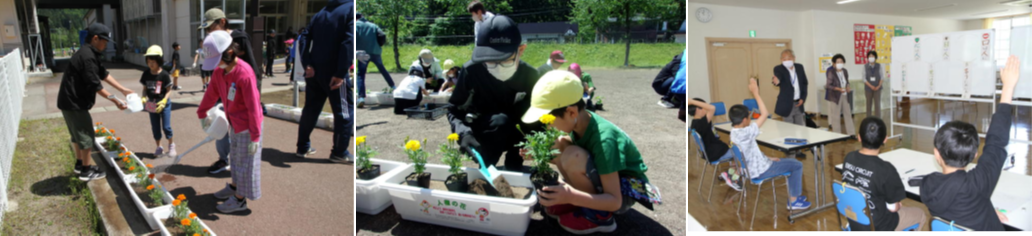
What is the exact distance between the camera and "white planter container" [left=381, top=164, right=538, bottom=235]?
1.96 metres

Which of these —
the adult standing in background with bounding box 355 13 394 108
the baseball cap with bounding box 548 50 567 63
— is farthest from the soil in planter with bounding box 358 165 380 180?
the baseball cap with bounding box 548 50 567 63

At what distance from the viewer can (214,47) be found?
94.7 inches

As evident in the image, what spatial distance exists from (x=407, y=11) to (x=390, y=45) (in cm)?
16

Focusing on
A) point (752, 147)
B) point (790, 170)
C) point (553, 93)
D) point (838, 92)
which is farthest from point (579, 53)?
point (838, 92)

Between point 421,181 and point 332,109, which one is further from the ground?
point 332,109

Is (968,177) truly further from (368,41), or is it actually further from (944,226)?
(368,41)

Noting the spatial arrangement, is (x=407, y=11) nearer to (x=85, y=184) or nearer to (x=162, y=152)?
(x=85, y=184)

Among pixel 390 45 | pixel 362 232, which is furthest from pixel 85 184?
pixel 390 45

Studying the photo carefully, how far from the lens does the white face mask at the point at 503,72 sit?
2.01m

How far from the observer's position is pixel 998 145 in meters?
2.13

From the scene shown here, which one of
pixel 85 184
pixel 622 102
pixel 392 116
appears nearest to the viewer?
pixel 85 184

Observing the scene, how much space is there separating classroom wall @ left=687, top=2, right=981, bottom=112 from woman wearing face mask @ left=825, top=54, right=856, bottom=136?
149 centimetres

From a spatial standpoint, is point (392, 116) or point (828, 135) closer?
point (828, 135)

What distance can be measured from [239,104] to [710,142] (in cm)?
274
